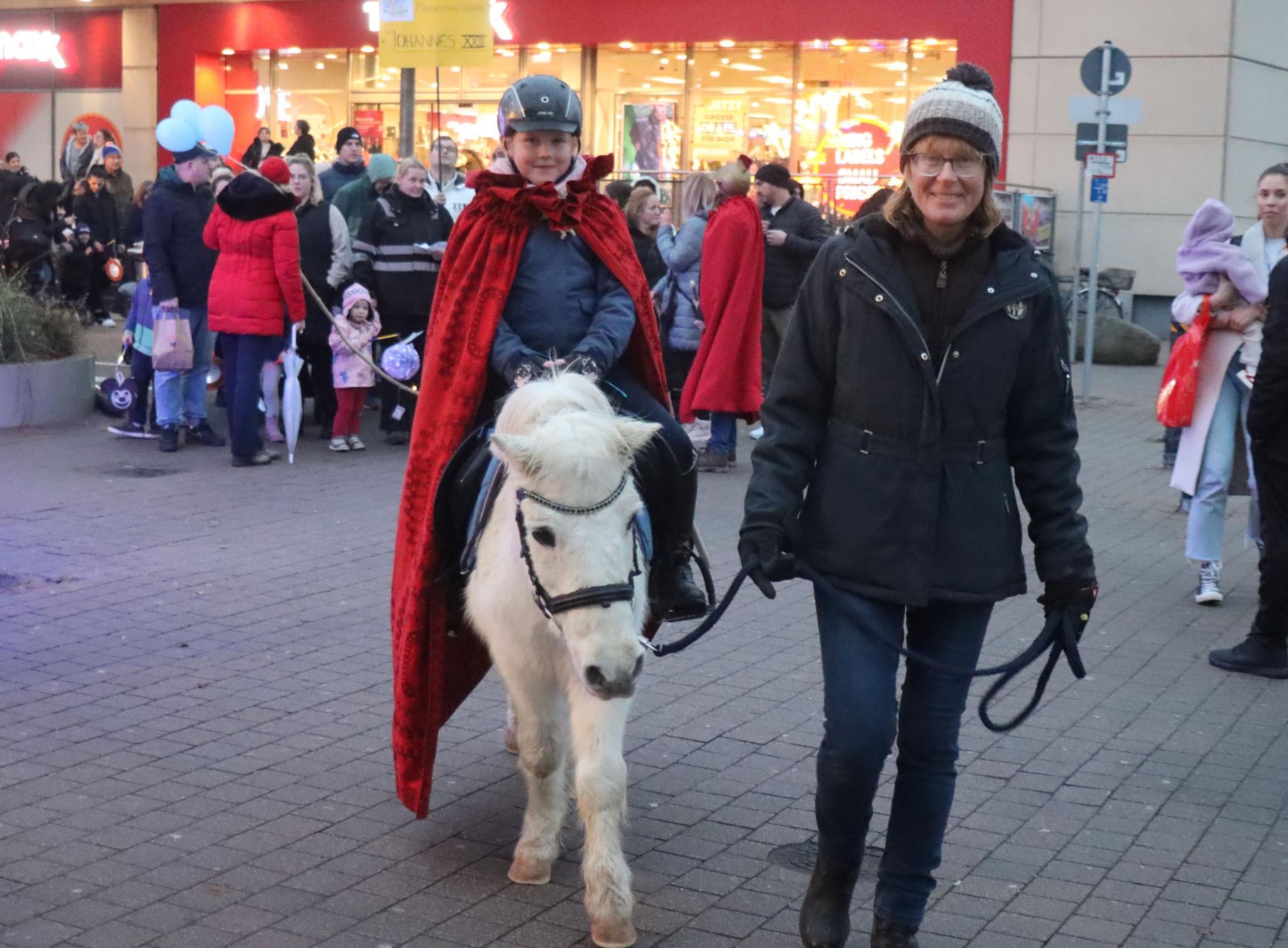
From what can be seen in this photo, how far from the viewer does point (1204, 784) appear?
585 centimetres

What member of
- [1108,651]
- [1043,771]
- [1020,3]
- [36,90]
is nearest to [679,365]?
[1108,651]

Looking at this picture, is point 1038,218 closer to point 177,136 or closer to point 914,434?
point 177,136

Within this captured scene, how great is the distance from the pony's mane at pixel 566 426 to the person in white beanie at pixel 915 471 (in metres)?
0.38

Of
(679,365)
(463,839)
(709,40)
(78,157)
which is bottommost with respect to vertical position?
(463,839)

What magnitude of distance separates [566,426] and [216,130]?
10.2 meters

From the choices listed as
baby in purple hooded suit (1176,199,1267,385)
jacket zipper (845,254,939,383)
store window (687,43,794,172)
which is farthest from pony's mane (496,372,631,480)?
store window (687,43,794,172)

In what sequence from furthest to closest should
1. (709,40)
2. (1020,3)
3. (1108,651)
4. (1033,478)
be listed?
(709,40) → (1020,3) → (1108,651) → (1033,478)

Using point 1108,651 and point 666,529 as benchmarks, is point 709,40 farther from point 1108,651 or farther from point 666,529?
point 666,529

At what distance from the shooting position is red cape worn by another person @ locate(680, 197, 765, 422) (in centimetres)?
1245

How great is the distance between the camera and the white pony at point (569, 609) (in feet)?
13.3

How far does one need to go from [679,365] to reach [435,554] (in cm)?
859

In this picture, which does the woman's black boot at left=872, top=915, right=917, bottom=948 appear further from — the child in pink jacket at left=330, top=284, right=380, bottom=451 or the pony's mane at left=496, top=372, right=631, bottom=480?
the child in pink jacket at left=330, top=284, right=380, bottom=451

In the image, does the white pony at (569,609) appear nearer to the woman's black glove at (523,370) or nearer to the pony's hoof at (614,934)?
the pony's hoof at (614,934)

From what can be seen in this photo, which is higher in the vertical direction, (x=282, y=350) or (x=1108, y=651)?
(x=282, y=350)
